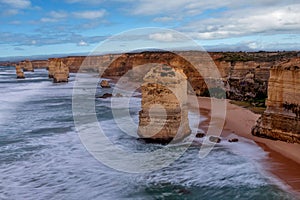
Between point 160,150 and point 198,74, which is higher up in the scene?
point 198,74

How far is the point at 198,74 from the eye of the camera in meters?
48.8

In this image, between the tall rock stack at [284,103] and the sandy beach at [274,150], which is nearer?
the sandy beach at [274,150]

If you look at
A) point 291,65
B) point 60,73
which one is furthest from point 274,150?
point 60,73

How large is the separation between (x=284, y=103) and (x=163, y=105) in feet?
21.4

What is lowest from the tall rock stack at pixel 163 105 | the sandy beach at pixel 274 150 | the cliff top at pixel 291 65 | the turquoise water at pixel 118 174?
the turquoise water at pixel 118 174

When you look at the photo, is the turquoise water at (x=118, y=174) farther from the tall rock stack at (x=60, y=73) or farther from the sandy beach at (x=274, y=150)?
the tall rock stack at (x=60, y=73)

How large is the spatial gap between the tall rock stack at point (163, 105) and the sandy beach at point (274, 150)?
4.25 metres

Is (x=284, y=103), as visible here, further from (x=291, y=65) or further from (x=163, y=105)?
(x=163, y=105)

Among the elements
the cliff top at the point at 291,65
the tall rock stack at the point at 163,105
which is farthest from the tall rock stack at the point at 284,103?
the tall rock stack at the point at 163,105

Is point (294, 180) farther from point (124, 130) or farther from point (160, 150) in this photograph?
point (124, 130)

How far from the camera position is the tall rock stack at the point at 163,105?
19234 millimetres

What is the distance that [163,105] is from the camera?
1933cm

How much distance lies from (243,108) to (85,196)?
2075 cm

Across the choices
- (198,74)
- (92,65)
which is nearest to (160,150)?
(198,74)
